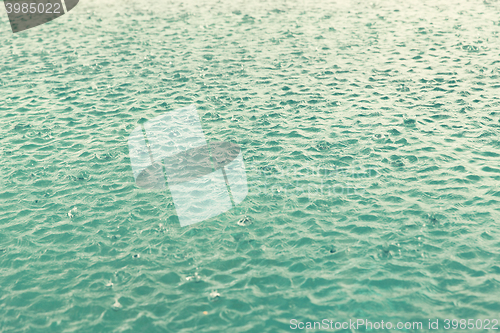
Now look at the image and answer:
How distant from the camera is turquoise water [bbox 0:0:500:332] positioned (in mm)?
13047

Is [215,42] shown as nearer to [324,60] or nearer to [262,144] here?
A: [324,60]

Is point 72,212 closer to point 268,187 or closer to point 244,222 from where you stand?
point 244,222

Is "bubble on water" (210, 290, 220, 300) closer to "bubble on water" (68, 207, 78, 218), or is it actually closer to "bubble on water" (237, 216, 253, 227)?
"bubble on water" (237, 216, 253, 227)

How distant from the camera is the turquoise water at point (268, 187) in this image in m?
13.0

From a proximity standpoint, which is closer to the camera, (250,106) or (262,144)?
(262,144)

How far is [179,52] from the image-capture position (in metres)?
33.7

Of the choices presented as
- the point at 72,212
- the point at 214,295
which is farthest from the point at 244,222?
the point at 72,212

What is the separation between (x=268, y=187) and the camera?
18141mm

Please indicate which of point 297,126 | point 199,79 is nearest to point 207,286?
point 297,126

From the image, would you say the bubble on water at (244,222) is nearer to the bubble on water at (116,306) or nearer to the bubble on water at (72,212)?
the bubble on water at (116,306)

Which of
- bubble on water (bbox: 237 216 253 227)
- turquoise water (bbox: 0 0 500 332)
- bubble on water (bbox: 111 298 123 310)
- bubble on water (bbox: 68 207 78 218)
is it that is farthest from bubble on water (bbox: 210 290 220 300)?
bubble on water (bbox: 68 207 78 218)

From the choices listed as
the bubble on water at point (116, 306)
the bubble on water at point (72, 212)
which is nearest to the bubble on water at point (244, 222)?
the bubble on water at point (116, 306)

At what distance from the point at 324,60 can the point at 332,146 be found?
Answer: 12.0 m

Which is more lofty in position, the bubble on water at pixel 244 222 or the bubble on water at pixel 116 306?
the bubble on water at pixel 116 306
